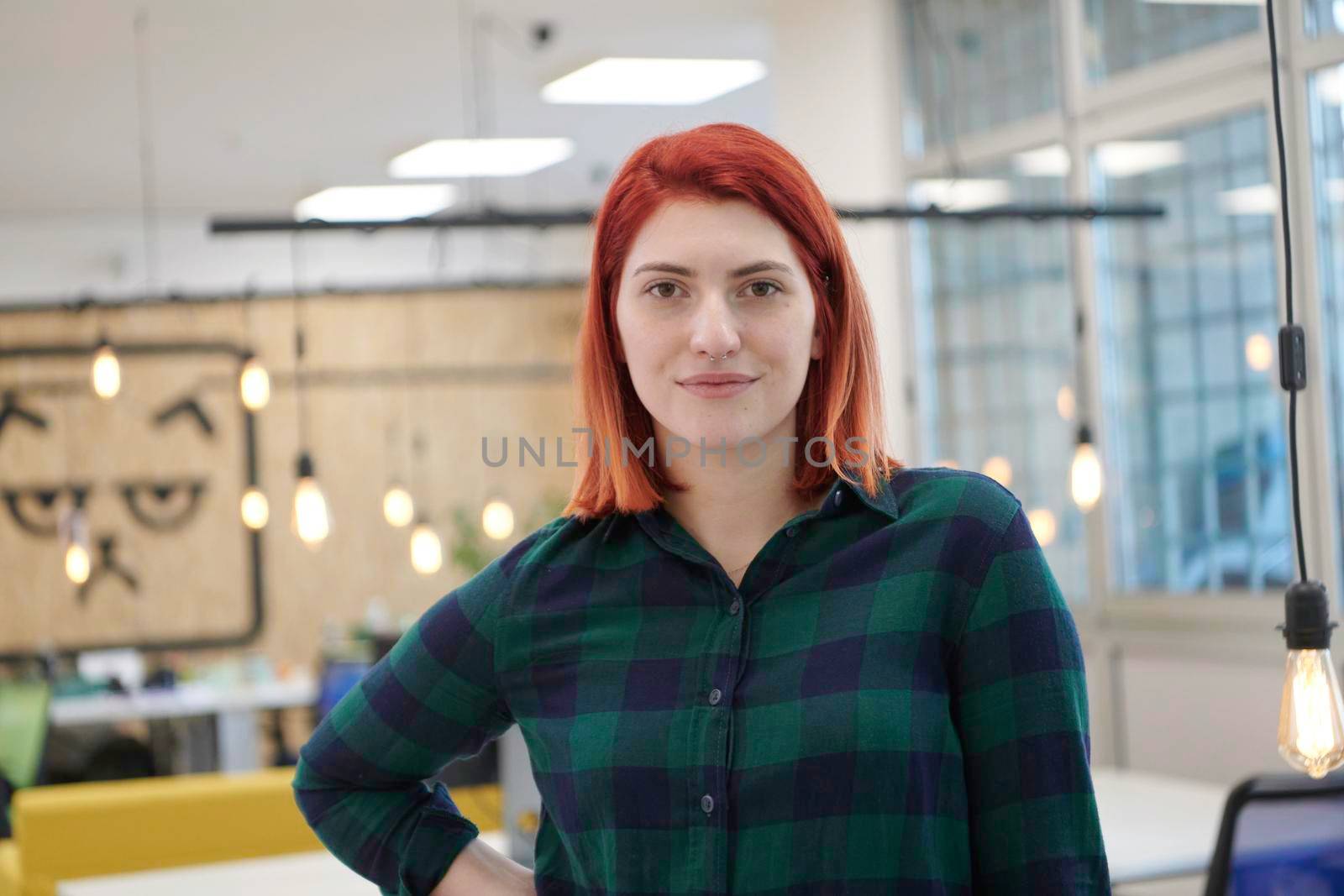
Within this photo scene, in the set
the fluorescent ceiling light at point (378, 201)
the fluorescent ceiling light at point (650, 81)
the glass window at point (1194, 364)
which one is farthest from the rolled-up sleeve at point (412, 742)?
the fluorescent ceiling light at point (378, 201)

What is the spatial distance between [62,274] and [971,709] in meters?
9.85

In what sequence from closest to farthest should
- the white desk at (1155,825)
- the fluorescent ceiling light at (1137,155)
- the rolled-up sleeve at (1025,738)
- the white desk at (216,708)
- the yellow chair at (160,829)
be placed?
the rolled-up sleeve at (1025,738), the white desk at (1155,825), the yellow chair at (160,829), the fluorescent ceiling light at (1137,155), the white desk at (216,708)

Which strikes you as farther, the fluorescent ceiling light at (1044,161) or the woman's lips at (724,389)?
the fluorescent ceiling light at (1044,161)

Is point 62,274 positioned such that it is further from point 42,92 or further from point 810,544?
point 810,544

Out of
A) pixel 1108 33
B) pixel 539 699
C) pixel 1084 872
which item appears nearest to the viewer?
pixel 1084 872

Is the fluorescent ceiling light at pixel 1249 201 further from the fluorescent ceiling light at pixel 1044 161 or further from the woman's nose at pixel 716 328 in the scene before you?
the woman's nose at pixel 716 328

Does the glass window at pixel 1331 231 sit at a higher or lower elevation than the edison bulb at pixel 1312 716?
higher

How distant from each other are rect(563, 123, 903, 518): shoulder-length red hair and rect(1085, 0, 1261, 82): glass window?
416 cm

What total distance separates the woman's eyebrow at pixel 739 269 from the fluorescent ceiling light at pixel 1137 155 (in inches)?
177

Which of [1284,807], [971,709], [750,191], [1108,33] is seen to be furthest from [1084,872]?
[1108,33]

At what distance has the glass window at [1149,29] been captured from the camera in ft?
17.1

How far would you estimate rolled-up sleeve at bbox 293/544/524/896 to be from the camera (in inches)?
62.2

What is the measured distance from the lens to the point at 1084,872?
1308mm

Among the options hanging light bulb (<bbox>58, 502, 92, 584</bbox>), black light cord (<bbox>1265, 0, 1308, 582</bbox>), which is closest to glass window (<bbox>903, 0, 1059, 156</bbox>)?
hanging light bulb (<bbox>58, 502, 92, 584</bbox>)
